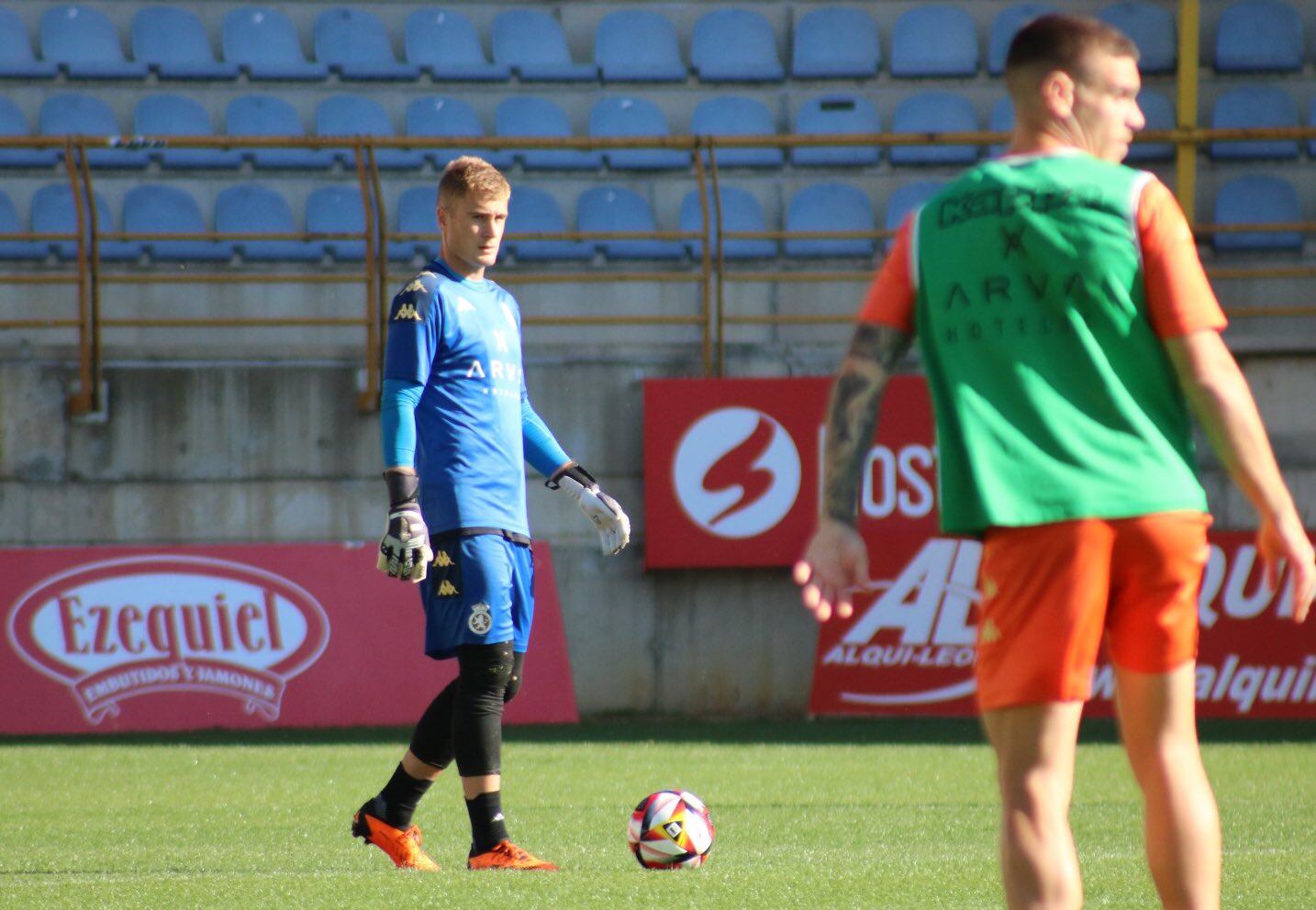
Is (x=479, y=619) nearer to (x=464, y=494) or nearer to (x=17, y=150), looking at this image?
(x=464, y=494)

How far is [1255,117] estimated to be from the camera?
1438 cm

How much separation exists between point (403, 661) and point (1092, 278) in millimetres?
8114

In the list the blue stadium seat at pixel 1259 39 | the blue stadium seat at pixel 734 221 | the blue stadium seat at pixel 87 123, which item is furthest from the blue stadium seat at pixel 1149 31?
the blue stadium seat at pixel 87 123

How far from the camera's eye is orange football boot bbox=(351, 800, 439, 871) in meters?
4.87

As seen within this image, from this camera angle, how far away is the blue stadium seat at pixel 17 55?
47.9ft

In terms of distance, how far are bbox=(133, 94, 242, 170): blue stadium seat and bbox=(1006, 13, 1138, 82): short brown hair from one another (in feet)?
41.2

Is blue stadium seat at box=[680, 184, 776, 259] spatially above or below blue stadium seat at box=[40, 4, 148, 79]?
below

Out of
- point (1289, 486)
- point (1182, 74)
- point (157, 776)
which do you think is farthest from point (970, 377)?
point (1182, 74)

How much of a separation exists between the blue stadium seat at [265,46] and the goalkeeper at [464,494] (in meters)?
10.5

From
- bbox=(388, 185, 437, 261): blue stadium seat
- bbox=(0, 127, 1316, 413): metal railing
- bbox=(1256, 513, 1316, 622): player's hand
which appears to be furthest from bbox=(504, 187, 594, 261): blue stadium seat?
bbox=(1256, 513, 1316, 622): player's hand

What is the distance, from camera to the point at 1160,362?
8.60 ft

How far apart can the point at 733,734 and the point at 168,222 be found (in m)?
7.08

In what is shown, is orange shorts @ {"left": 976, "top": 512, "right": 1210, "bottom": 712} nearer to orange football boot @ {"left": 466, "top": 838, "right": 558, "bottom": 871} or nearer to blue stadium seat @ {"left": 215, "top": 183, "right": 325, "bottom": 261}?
orange football boot @ {"left": 466, "top": 838, "right": 558, "bottom": 871}

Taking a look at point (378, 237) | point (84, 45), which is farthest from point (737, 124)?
point (84, 45)
